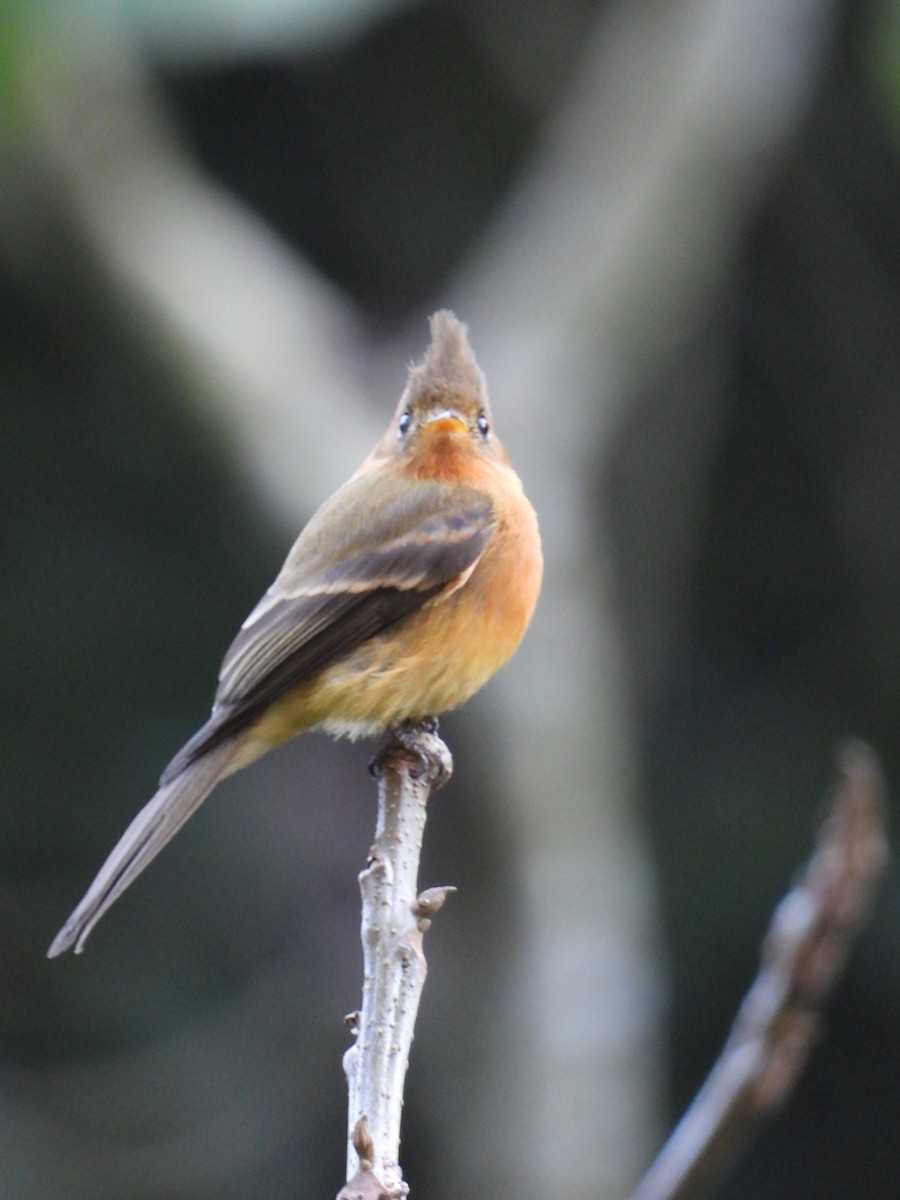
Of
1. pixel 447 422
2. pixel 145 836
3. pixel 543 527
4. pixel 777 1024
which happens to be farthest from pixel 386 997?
pixel 543 527

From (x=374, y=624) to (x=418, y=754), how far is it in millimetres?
548

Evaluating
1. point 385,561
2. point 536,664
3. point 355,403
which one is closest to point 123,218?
point 355,403

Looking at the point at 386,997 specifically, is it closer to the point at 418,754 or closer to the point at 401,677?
the point at 418,754

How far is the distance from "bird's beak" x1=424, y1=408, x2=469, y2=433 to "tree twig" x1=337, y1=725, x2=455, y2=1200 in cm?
144

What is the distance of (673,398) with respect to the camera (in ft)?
26.9

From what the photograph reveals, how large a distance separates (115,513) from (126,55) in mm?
2062

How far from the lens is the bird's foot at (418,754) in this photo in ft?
10.2

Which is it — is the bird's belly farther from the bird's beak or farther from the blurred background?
the blurred background

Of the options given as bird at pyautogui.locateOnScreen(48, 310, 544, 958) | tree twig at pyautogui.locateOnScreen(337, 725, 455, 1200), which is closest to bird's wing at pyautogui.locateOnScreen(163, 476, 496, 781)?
bird at pyautogui.locateOnScreen(48, 310, 544, 958)

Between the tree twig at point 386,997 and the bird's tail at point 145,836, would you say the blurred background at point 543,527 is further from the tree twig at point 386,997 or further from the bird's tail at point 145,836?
the tree twig at point 386,997

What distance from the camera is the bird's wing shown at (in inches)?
139

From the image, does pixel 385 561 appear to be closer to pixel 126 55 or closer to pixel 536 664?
pixel 536 664

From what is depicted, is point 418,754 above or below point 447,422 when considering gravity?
below

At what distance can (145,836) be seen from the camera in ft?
10.5
